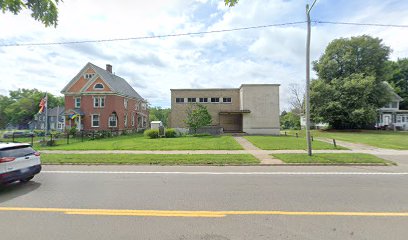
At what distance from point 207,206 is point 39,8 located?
568 cm

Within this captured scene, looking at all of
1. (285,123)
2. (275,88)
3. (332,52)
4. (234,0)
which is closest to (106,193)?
(234,0)

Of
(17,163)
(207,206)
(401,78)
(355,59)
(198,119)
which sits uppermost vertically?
(355,59)

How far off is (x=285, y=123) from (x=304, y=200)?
198ft

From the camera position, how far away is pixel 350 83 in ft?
111

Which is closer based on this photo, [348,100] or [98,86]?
[98,86]

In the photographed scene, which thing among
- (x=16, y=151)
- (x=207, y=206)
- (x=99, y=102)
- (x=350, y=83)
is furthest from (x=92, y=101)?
(x=350, y=83)

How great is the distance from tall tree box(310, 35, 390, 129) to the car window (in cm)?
3697

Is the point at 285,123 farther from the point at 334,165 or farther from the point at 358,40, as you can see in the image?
the point at 334,165

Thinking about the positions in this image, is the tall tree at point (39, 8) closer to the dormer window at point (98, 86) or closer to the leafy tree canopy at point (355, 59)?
the dormer window at point (98, 86)

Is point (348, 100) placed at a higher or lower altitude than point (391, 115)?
higher

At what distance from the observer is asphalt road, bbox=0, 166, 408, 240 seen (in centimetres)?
369

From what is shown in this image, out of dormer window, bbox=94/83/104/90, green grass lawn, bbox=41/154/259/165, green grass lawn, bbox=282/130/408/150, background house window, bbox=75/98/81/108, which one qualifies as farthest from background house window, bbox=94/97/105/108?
green grass lawn, bbox=282/130/408/150

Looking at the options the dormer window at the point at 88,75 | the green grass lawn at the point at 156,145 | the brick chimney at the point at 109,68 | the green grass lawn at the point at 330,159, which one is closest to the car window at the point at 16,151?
the green grass lawn at the point at 156,145

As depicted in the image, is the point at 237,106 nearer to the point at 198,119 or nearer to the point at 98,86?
the point at 198,119
